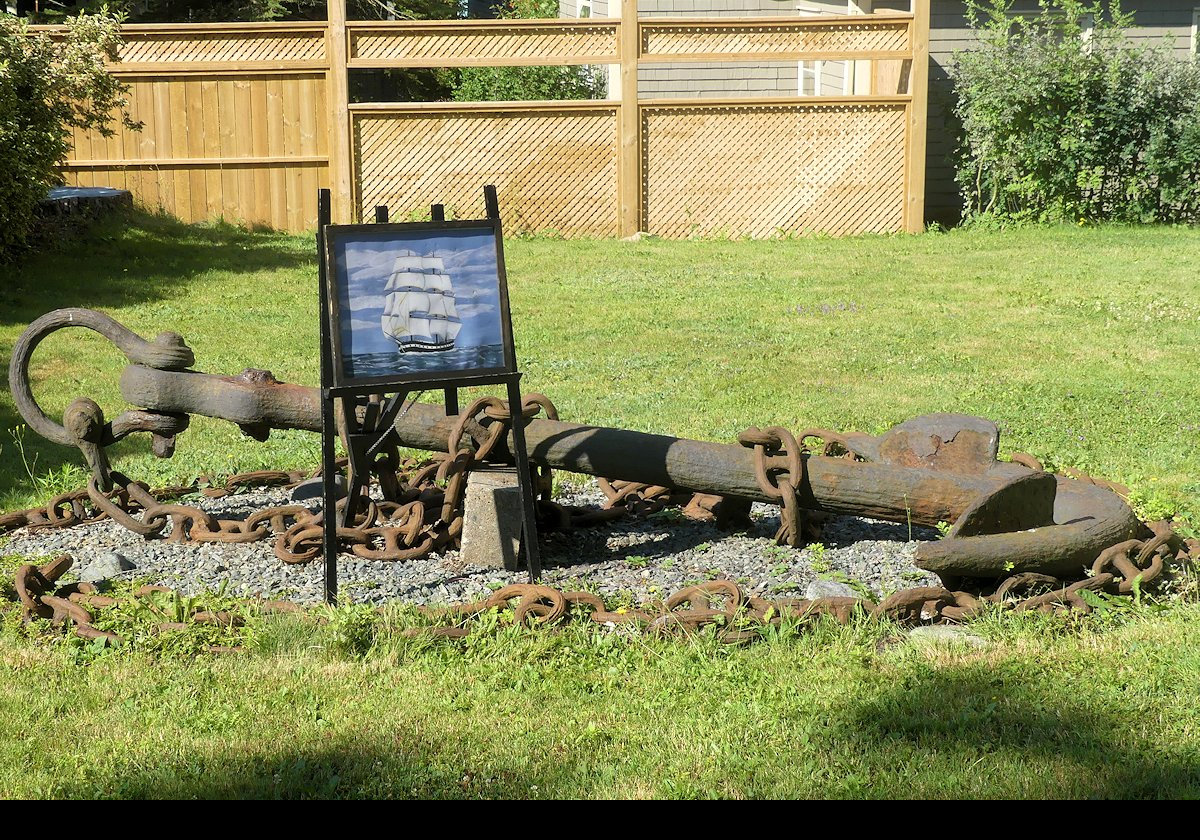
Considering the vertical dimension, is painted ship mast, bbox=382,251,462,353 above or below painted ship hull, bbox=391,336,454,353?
above

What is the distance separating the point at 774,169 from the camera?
15602 millimetres

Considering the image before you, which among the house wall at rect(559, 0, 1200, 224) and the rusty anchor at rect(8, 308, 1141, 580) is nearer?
the rusty anchor at rect(8, 308, 1141, 580)

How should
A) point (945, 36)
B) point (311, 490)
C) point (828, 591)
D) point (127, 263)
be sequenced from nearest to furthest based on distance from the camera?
point (828, 591)
point (311, 490)
point (127, 263)
point (945, 36)

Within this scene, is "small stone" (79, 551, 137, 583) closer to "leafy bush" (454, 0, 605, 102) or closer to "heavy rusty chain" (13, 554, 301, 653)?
"heavy rusty chain" (13, 554, 301, 653)

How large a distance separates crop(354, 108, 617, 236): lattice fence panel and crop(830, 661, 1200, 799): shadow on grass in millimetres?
12298

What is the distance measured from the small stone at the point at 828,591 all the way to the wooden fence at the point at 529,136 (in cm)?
1134

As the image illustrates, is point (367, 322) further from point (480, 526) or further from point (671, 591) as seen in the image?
point (671, 591)

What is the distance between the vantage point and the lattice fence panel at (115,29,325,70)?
599 inches

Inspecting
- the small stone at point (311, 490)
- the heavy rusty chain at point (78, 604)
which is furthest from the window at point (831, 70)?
the heavy rusty chain at point (78, 604)

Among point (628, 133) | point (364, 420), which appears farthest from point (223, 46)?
point (364, 420)

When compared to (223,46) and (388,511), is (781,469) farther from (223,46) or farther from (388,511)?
(223,46)

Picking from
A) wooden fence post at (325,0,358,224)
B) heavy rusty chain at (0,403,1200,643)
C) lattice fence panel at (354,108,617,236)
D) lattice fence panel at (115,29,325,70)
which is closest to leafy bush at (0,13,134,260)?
lattice fence panel at (115,29,325,70)

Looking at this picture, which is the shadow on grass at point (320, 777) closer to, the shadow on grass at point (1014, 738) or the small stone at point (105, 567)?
the shadow on grass at point (1014, 738)

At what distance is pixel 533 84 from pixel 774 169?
7.00 meters
